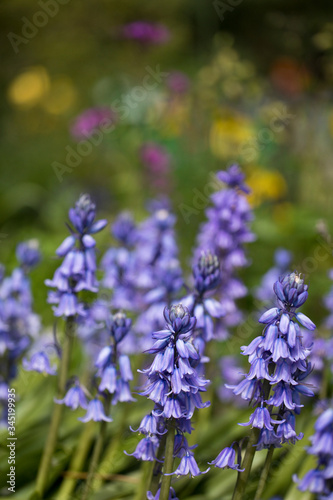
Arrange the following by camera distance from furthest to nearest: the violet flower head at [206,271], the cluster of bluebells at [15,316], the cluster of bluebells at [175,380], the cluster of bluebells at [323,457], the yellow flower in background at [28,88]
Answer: the yellow flower in background at [28,88]
the cluster of bluebells at [15,316]
the violet flower head at [206,271]
the cluster of bluebells at [323,457]
the cluster of bluebells at [175,380]

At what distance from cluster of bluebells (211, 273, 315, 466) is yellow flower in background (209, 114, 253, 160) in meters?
4.16

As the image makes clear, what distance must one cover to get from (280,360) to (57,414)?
4.33 ft

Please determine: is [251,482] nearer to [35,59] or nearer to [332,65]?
[332,65]

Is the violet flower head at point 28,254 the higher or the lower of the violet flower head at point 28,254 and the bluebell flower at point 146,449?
the higher

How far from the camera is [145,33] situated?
17.5 ft

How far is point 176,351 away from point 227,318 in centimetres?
189

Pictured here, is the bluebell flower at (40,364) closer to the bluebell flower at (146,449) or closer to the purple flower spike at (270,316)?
the bluebell flower at (146,449)

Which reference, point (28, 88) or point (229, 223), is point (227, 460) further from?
point (28, 88)

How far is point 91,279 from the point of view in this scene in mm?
2607

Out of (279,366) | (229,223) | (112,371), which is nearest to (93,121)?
(229,223)

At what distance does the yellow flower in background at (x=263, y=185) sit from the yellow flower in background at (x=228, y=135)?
314mm

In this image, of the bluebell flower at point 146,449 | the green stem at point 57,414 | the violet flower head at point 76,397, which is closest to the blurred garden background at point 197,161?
the green stem at point 57,414

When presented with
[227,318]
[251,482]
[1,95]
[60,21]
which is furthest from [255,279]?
[60,21]

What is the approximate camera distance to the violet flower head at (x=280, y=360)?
1.88 meters
